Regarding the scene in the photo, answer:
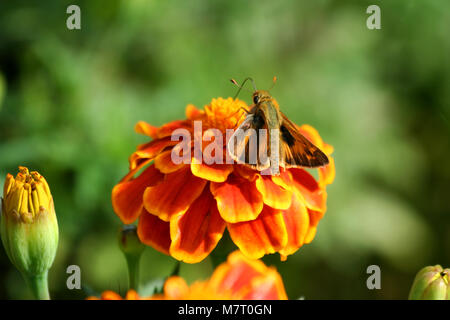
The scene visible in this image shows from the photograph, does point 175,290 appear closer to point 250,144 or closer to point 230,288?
point 230,288

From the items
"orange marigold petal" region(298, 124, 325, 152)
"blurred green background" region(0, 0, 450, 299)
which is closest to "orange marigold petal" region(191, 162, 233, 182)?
"orange marigold petal" region(298, 124, 325, 152)

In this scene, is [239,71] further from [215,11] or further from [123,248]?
[123,248]

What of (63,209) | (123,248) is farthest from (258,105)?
(63,209)

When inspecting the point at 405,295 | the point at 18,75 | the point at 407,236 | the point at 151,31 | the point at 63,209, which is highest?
the point at 151,31

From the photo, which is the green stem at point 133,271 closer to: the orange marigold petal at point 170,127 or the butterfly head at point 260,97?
the orange marigold petal at point 170,127

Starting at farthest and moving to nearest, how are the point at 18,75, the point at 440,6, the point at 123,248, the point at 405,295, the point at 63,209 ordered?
the point at 440,6
the point at 18,75
the point at 405,295
the point at 63,209
the point at 123,248

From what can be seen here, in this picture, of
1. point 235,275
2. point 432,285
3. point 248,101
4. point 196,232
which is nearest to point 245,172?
point 196,232

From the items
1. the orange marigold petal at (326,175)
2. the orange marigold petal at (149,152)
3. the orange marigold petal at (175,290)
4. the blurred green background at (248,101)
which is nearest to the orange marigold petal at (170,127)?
the orange marigold petal at (149,152)
